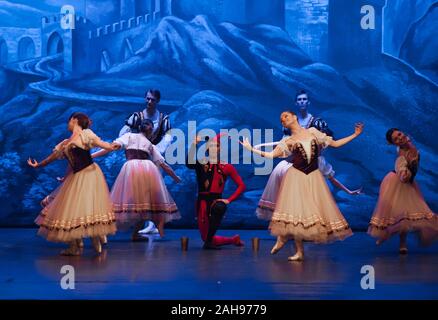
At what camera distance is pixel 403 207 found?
805 cm

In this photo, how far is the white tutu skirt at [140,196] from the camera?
8922 mm

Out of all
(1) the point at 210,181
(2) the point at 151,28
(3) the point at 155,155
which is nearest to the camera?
(1) the point at 210,181

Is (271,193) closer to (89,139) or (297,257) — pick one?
(297,257)

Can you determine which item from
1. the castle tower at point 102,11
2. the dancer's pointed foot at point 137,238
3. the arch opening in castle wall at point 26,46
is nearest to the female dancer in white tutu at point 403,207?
the dancer's pointed foot at point 137,238

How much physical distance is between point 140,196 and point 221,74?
3096mm

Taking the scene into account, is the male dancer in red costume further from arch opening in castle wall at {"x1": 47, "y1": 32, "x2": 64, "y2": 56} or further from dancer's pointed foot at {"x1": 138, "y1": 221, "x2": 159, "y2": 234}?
arch opening in castle wall at {"x1": 47, "y1": 32, "x2": 64, "y2": 56}

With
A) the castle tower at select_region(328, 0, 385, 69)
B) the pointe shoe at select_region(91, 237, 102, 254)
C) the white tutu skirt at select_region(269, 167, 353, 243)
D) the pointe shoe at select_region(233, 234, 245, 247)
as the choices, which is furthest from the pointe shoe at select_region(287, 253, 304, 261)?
the castle tower at select_region(328, 0, 385, 69)

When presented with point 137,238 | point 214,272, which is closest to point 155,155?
point 137,238

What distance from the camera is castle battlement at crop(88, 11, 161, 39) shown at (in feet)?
37.8

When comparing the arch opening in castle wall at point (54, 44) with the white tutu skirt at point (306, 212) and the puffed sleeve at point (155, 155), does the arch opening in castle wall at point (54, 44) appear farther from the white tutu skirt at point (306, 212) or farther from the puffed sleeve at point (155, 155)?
the white tutu skirt at point (306, 212)

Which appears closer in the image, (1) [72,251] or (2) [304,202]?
(2) [304,202]

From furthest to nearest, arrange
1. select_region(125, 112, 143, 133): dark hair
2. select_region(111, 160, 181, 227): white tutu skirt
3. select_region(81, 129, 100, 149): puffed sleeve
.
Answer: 1. select_region(125, 112, 143, 133): dark hair
2. select_region(111, 160, 181, 227): white tutu skirt
3. select_region(81, 129, 100, 149): puffed sleeve

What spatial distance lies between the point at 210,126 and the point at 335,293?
20.6 ft

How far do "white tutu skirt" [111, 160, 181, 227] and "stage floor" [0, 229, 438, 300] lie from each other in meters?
0.32
